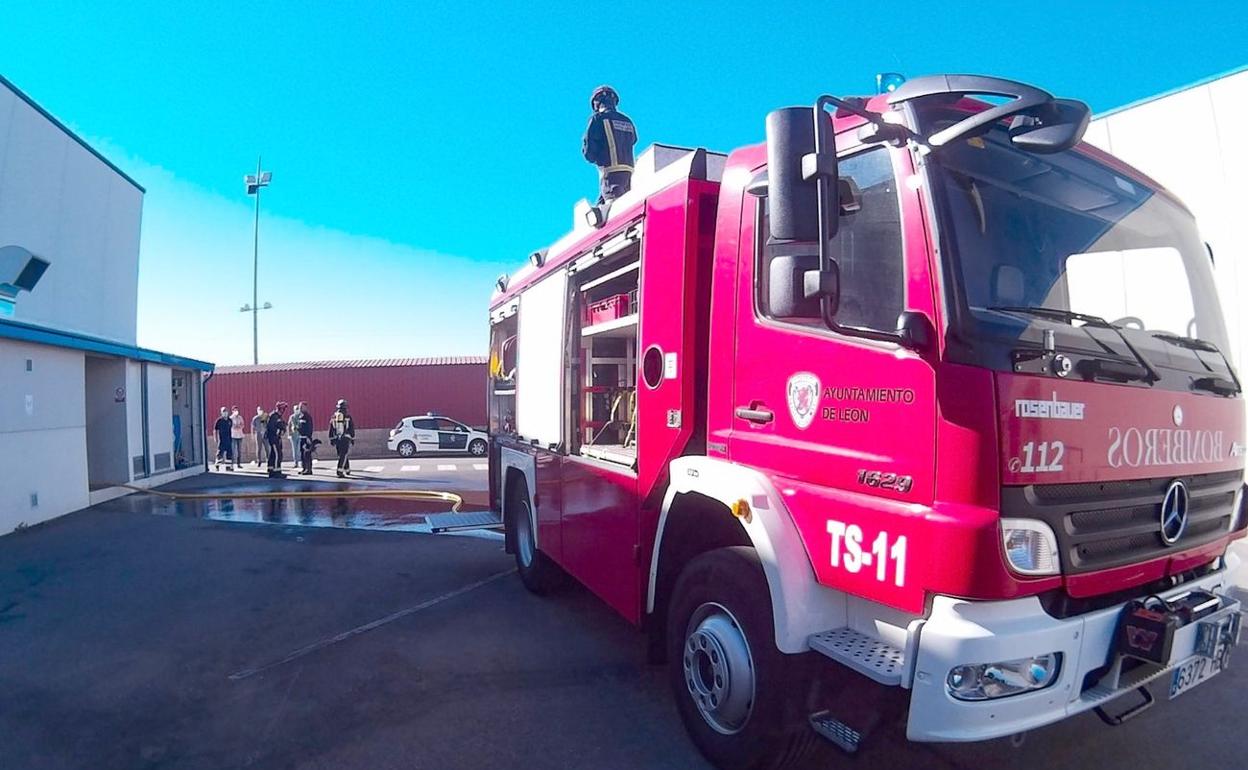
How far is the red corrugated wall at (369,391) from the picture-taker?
28.3m

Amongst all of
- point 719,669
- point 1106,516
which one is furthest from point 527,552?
point 1106,516

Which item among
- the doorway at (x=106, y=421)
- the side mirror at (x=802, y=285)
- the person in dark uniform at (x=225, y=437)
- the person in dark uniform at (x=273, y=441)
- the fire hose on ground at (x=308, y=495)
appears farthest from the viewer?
the person in dark uniform at (x=225, y=437)

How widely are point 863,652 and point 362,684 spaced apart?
317cm

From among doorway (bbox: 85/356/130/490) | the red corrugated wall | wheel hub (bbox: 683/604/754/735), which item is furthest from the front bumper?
the red corrugated wall

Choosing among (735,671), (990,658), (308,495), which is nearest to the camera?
(990,658)

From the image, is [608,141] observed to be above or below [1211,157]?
below

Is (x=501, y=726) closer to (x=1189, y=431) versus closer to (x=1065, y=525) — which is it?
(x=1065, y=525)

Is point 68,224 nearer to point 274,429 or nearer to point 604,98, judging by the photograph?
point 274,429

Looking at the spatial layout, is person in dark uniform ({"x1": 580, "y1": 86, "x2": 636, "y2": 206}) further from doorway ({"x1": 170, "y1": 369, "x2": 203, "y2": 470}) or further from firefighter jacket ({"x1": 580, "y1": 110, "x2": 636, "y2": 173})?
doorway ({"x1": 170, "y1": 369, "x2": 203, "y2": 470})

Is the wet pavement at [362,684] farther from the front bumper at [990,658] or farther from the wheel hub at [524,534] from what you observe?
the front bumper at [990,658]

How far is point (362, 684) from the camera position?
439cm

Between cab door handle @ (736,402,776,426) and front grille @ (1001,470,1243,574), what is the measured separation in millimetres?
1004

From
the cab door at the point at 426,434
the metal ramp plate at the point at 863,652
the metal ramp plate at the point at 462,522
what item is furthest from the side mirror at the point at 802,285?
the cab door at the point at 426,434

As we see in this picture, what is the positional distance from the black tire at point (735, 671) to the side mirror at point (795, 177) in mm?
1334
